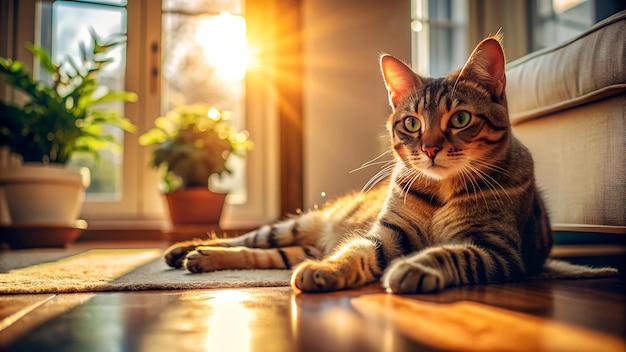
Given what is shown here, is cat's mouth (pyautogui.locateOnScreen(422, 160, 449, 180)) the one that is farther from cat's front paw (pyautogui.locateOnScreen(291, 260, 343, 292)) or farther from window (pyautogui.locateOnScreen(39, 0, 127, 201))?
window (pyautogui.locateOnScreen(39, 0, 127, 201))

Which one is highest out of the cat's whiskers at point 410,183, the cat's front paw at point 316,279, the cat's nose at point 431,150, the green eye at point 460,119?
the green eye at point 460,119

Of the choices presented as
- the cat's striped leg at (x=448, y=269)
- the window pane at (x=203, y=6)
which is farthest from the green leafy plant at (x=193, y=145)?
the cat's striped leg at (x=448, y=269)

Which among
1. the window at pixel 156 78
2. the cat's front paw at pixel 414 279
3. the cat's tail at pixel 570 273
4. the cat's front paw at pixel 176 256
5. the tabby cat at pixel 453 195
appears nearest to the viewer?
the cat's front paw at pixel 414 279

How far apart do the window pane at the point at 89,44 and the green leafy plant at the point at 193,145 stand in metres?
0.65

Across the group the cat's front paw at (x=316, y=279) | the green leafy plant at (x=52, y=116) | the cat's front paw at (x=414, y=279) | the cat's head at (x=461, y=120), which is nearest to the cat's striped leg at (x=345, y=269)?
the cat's front paw at (x=316, y=279)

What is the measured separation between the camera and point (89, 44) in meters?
3.40

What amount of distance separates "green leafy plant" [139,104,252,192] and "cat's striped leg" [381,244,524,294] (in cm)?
191

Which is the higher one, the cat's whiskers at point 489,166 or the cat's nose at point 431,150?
the cat's nose at point 431,150

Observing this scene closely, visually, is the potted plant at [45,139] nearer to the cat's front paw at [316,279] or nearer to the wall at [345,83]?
the wall at [345,83]

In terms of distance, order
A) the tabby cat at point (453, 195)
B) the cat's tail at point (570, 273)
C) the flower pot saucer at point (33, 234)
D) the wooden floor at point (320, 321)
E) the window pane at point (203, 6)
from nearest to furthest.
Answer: the wooden floor at point (320, 321), the tabby cat at point (453, 195), the cat's tail at point (570, 273), the flower pot saucer at point (33, 234), the window pane at point (203, 6)

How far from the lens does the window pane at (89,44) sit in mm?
3398

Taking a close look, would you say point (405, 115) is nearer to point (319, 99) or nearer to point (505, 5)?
point (319, 99)

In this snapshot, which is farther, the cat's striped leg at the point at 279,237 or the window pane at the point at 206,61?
the window pane at the point at 206,61

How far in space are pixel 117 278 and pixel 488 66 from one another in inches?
41.2
